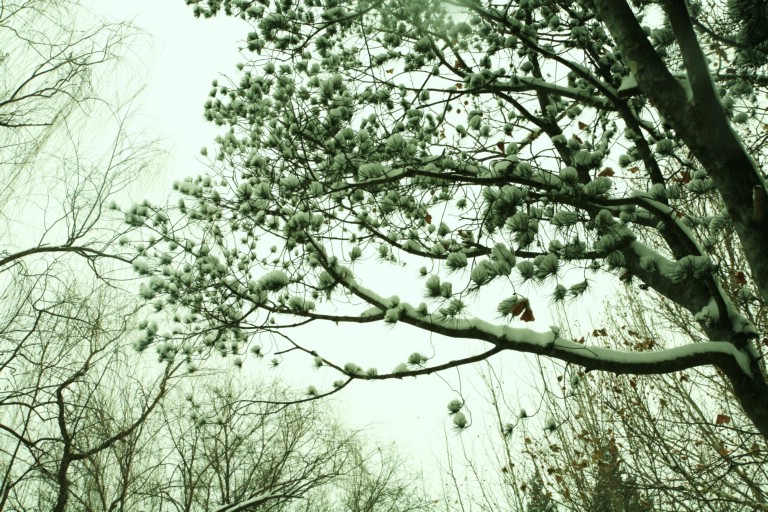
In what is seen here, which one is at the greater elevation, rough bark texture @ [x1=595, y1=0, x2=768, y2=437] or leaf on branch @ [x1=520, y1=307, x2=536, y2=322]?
rough bark texture @ [x1=595, y1=0, x2=768, y2=437]

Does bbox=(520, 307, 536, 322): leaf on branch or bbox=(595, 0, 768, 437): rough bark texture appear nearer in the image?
bbox=(520, 307, 536, 322): leaf on branch

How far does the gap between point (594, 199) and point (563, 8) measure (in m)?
2.78

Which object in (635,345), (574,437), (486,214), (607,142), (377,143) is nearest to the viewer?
A: (486,214)

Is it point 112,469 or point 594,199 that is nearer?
point 594,199

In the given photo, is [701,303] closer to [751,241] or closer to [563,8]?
[751,241]

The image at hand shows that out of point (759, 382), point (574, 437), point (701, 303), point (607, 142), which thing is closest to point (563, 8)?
point (607, 142)

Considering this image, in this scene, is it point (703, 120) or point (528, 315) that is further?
point (703, 120)

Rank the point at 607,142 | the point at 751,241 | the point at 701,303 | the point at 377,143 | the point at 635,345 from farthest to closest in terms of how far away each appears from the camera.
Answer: the point at 635,345 < the point at 607,142 < the point at 377,143 < the point at 701,303 < the point at 751,241

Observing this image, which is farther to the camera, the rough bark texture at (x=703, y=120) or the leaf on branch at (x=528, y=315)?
the rough bark texture at (x=703, y=120)

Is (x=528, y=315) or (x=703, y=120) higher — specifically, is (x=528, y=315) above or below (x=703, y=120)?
below

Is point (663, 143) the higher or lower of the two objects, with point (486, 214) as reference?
higher

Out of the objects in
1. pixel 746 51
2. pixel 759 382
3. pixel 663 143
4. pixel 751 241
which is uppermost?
pixel 746 51

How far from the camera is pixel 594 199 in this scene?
8.02 feet

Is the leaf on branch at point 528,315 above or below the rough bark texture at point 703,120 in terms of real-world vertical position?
below
